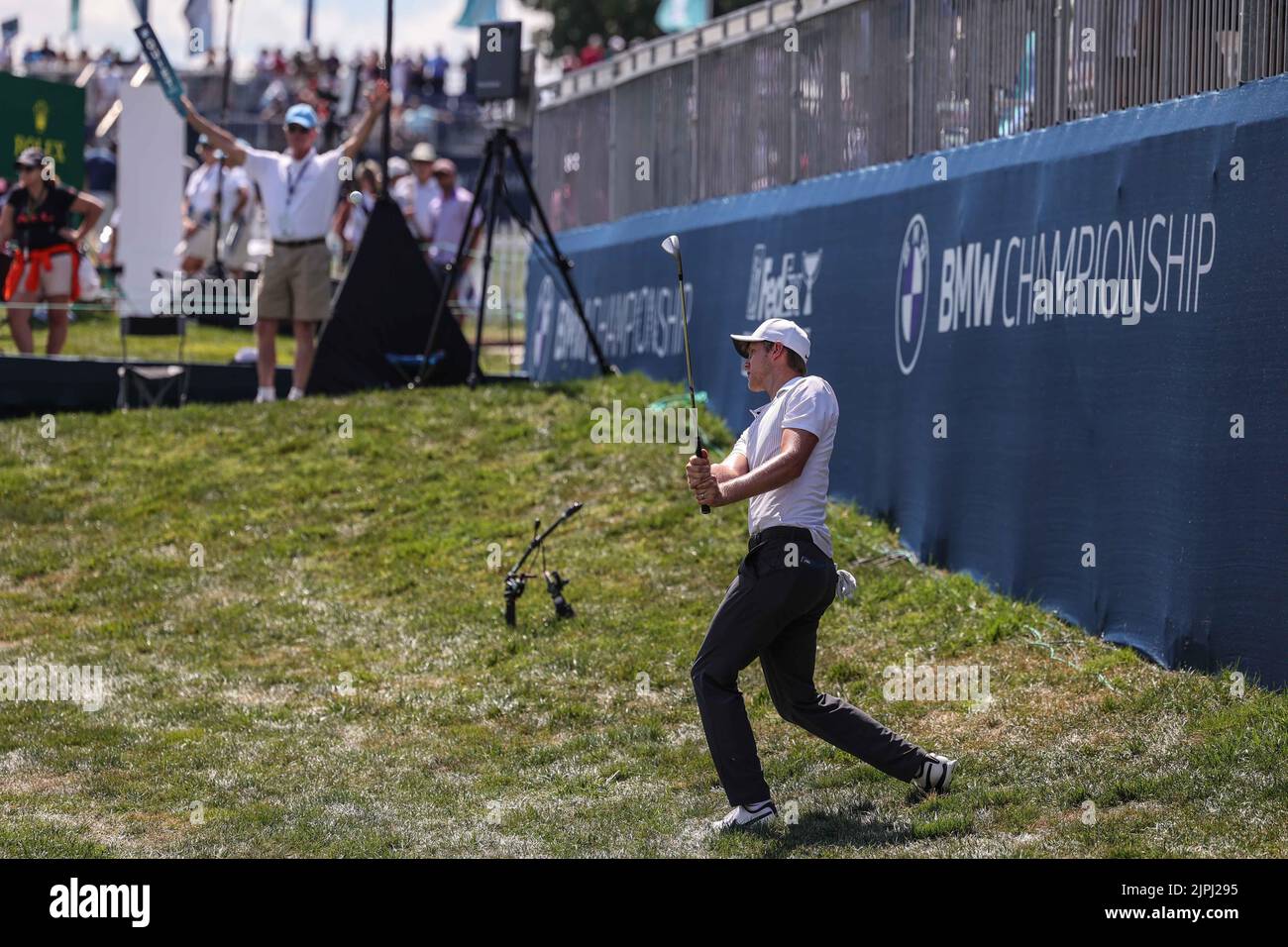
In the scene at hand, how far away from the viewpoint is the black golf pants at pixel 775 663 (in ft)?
25.8

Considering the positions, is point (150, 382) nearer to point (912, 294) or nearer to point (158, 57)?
point (158, 57)

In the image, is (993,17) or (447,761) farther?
(993,17)

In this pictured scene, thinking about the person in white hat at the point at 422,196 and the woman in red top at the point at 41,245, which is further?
the person in white hat at the point at 422,196

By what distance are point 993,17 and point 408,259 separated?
6.88 metres

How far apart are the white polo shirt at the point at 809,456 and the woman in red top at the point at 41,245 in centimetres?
1136

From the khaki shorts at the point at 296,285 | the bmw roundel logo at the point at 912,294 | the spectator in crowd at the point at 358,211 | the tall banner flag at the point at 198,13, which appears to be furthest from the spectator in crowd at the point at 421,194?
the bmw roundel logo at the point at 912,294

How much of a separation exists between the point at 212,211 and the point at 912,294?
15119 millimetres

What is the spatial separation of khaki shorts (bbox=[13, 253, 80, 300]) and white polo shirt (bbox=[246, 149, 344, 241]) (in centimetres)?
284

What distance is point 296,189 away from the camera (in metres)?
16.3

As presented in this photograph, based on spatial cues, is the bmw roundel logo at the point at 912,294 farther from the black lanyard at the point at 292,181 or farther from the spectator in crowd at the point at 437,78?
the spectator in crowd at the point at 437,78

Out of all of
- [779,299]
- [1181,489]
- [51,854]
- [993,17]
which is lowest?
[51,854]

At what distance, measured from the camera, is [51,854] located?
7836 millimetres
